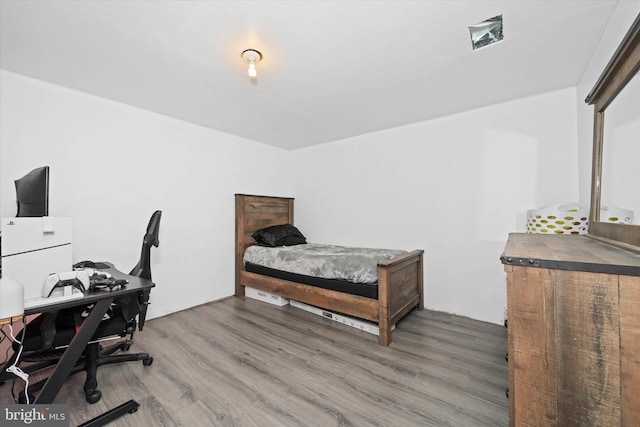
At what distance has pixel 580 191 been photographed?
2.25m

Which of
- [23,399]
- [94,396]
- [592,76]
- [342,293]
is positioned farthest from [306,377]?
[592,76]

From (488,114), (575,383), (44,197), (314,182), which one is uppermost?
(488,114)

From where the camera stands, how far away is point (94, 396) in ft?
5.11

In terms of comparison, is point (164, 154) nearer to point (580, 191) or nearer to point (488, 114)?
point (488, 114)

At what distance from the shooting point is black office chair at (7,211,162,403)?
143 cm

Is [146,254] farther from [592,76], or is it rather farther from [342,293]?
[592,76]

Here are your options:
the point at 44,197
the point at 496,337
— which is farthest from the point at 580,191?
the point at 44,197

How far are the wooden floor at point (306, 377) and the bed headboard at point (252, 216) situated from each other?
1.16m

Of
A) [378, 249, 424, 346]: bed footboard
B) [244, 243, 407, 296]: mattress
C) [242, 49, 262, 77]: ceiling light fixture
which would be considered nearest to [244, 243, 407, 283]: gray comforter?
[244, 243, 407, 296]: mattress

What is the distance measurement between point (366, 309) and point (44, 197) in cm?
243

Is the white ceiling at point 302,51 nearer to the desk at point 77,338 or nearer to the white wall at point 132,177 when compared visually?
the white wall at point 132,177

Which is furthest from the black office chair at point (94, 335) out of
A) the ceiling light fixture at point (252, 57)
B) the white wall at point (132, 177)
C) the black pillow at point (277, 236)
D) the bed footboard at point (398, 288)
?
the bed footboard at point (398, 288)

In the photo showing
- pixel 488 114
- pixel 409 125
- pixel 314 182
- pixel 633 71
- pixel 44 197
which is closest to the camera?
pixel 633 71

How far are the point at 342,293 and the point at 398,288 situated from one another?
1.83ft
